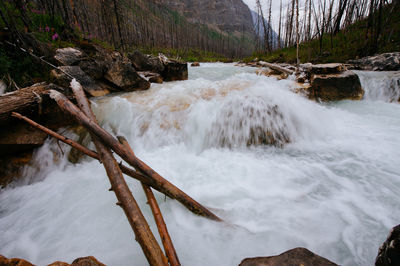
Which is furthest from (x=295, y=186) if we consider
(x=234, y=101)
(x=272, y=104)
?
(x=234, y=101)

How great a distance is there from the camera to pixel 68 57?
484cm

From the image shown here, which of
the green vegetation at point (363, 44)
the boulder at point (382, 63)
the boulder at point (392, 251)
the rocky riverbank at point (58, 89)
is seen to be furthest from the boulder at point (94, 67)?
the green vegetation at point (363, 44)

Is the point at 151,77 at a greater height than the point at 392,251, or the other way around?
the point at 151,77

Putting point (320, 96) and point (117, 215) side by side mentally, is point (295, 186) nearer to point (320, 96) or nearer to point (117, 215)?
point (117, 215)

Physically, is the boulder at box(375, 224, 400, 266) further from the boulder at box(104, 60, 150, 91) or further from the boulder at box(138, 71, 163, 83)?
the boulder at box(138, 71, 163, 83)

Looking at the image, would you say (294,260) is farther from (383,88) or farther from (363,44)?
(363,44)

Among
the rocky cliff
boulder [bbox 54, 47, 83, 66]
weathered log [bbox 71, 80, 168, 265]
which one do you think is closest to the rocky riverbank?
boulder [bbox 54, 47, 83, 66]

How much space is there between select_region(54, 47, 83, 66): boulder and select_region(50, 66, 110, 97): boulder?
47cm

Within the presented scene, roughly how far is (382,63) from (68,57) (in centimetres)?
1143

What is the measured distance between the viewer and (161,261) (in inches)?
37.7

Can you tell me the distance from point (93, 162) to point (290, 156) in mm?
3629

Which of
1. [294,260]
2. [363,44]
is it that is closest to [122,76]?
[294,260]

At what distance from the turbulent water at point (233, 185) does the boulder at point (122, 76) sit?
1.23m

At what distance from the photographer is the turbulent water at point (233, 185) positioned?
1.63 m
